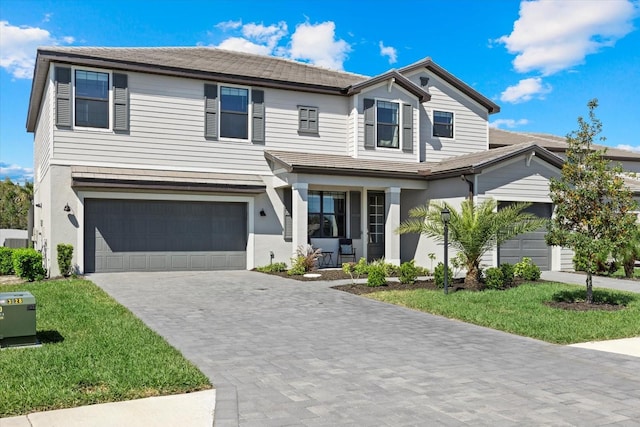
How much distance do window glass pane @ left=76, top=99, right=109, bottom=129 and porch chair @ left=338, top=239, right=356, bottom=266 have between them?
8.61 meters

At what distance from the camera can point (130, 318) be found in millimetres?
9086

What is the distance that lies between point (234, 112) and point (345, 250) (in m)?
6.12

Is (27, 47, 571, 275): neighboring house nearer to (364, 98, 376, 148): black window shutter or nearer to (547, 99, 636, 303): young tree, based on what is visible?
(364, 98, 376, 148): black window shutter

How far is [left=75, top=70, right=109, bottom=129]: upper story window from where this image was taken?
1586cm

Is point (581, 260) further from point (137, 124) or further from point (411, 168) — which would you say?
point (137, 124)

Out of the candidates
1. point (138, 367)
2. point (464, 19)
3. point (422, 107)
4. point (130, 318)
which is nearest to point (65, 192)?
point (130, 318)

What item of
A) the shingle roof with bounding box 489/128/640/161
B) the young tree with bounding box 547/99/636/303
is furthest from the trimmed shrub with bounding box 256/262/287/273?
the shingle roof with bounding box 489/128/640/161

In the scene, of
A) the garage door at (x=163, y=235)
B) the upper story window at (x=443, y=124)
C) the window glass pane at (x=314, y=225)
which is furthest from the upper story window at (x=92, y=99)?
the upper story window at (x=443, y=124)

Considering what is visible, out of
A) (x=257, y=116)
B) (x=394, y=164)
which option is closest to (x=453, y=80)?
(x=394, y=164)

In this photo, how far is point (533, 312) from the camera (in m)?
10.1

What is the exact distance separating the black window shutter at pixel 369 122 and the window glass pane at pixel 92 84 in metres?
8.74

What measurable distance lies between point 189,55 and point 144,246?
23.8 ft

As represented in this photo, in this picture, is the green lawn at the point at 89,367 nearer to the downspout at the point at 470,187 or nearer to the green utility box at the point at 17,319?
the green utility box at the point at 17,319

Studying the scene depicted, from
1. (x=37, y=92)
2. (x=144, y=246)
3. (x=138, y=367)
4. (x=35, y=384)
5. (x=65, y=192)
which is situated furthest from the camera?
(x=37, y=92)
